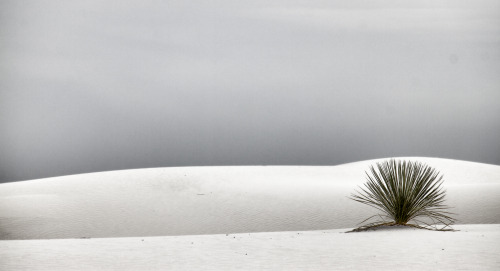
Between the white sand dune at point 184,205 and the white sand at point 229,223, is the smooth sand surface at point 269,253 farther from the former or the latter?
the white sand dune at point 184,205

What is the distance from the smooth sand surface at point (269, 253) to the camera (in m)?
6.72

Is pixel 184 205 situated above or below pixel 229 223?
above

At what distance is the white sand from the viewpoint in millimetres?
7098

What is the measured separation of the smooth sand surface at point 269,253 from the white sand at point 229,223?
0.04 feet

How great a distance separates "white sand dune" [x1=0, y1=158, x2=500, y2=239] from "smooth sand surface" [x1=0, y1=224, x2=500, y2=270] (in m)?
→ 5.55

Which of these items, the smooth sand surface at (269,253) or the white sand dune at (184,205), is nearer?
the smooth sand surface at (269,253)

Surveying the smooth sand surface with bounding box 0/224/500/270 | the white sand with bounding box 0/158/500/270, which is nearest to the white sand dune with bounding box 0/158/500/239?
the white sand with bounding box 0/158/500/270

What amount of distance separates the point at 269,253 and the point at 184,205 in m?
10.0

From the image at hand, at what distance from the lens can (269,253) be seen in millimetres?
7742

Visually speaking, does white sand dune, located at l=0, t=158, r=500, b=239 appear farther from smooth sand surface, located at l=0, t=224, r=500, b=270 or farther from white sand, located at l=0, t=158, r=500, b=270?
smooth sand surface, located at l=0, t=224, r=500, b=270

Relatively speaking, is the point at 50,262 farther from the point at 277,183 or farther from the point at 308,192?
the point at 277,183

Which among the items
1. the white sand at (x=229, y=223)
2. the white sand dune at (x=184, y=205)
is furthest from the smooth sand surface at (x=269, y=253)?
the white sand dune at (x=184, y=205)

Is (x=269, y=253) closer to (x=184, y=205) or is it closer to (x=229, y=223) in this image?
A: (x=229, y=223)

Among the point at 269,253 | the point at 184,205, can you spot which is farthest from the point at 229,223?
the point at 269,253
